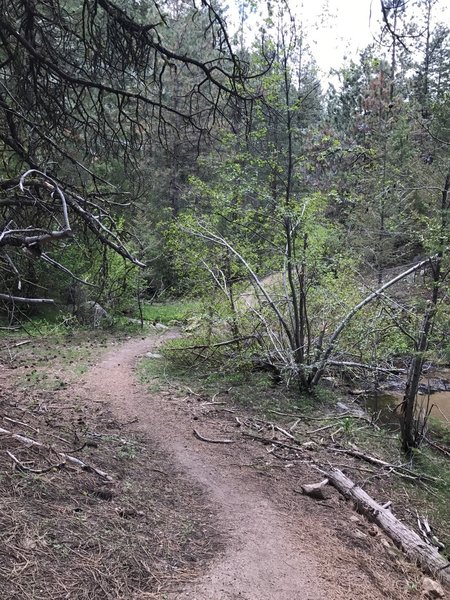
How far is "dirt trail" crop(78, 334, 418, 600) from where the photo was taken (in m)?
2.97

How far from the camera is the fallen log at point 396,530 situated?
3783 millimetres

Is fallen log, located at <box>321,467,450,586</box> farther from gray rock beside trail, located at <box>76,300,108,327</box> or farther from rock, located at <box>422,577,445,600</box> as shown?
gray rock beside trail, located at <box>76,300,108,327</box>

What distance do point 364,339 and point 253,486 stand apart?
3.51 m

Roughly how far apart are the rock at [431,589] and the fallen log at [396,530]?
17cm

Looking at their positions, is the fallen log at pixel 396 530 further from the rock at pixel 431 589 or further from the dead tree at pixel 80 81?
the dead tree at pixel 80 81

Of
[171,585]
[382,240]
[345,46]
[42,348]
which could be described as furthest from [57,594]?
[382,240]

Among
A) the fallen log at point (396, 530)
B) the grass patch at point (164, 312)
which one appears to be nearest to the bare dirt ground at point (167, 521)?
the fallen log at point (396, 530)

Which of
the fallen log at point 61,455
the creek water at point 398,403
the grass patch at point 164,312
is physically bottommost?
the creek water at point 398,403

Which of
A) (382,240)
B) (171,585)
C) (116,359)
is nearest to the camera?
(171,585)

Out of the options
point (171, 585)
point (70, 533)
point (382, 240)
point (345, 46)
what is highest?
point (345, 46)

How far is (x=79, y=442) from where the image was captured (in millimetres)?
4562

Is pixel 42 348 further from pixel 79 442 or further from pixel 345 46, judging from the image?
pixel 345 46

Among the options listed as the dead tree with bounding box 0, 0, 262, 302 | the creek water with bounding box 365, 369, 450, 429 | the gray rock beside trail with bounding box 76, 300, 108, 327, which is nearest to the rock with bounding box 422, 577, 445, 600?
the dead tree with bounding box 0, 0, 262, 302

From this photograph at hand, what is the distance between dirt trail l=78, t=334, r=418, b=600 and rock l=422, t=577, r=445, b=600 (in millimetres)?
341
